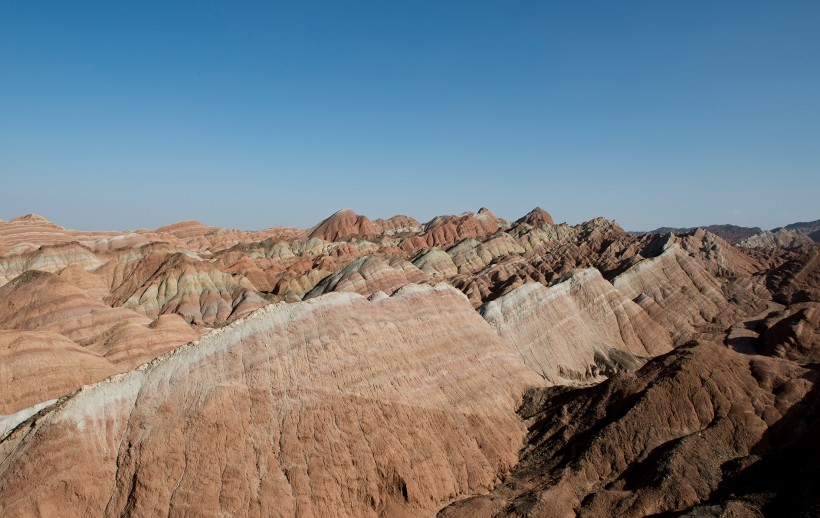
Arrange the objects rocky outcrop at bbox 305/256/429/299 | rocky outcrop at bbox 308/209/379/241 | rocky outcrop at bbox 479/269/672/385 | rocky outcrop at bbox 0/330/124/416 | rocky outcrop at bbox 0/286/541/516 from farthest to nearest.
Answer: rocky outcrop at bbox 308/209/379/241, rocky outcrop at bbox 305/256/429/299, rocky outcrop at bbox 479/269/672/385, rocky outcrop at bbox 0/330/124/416, rocky outcrop at bbox 0/286/541/516

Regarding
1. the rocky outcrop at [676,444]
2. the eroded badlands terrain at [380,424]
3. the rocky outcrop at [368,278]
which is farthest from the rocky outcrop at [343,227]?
the rocky outcrop at [676,444]

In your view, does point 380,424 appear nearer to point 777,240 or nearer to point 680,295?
point 680,295

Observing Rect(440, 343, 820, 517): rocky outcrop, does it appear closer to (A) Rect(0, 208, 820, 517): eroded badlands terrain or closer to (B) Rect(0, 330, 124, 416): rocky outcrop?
(A) Rect(0, 208, 820, 517): eroded badlands terrain

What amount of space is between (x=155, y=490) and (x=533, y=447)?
17.8 metres

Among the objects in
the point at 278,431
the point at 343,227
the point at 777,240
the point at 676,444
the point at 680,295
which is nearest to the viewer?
the point at 278,431

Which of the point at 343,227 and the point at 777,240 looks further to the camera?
the point at 777,240

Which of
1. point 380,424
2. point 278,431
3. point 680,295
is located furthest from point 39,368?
point 680,295

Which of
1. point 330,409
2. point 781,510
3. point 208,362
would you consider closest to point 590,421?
point 781,510

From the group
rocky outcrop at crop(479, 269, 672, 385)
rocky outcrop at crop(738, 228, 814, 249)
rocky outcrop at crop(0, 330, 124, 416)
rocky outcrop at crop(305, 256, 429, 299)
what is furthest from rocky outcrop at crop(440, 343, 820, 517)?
rocky outcrop at crop(738, 228, 814, 249)

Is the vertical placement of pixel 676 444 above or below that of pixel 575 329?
below

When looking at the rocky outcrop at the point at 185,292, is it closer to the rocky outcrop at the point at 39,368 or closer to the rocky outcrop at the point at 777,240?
the rocky outcrop at the point at 39,368

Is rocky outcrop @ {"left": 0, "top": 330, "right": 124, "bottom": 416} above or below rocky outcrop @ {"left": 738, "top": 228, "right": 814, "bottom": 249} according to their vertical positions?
Answer: below

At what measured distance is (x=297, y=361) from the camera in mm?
23297

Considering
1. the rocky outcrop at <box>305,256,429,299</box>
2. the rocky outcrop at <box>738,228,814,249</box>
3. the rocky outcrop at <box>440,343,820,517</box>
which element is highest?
the rocky outcrop at <box>738,228,814,249</box>
